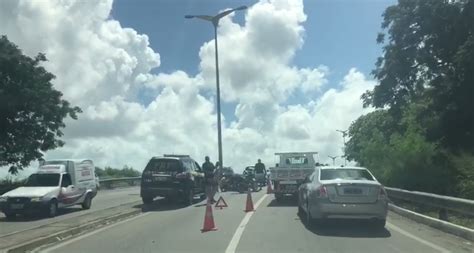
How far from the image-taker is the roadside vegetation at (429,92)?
24.5 metres

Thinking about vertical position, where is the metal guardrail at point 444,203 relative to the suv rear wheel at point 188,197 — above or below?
below

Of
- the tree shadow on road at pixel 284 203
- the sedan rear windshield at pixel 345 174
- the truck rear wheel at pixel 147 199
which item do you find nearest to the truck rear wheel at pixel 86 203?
the truck rear wheel at pixel 147 199

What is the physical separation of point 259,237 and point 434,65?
18.4 m

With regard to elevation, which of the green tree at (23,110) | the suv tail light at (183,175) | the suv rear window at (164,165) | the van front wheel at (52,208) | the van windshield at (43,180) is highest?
the green tree at (23,110)

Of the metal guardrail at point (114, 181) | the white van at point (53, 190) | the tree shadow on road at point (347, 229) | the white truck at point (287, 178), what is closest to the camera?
the tree shadow on road at point (347, 229)

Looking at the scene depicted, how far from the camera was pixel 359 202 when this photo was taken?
14641 millimetres

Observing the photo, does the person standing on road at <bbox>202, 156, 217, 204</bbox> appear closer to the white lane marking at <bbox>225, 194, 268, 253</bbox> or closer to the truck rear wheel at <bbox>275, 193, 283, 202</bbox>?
the truck rear wheel at <bbox>275, 193, 283, 202</bbox>

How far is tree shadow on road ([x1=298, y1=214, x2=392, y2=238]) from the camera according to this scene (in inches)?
549

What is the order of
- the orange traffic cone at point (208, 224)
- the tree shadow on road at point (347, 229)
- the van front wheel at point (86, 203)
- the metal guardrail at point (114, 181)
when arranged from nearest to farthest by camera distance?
the tree shadow on road at point (347, 229) < the orange traffic cone at point (208, 224) < the van front wheel at point (86, 203) < the metal guardrail at point (114, 181)

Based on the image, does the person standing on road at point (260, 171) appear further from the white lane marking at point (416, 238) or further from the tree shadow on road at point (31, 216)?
the white lane marking at point (416, 238)

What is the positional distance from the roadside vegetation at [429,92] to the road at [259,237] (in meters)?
7.40

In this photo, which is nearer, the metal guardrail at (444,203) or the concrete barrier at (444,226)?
the concrete barrier at (444,226)

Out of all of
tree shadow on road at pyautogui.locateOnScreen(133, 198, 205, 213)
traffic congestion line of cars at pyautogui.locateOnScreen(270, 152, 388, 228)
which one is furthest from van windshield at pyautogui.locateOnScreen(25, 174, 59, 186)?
traffic congestion line of cars at pyautogui.locateOnScreen(270, 152, 388, 228)

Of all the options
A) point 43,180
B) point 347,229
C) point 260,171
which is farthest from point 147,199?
point 260,171
